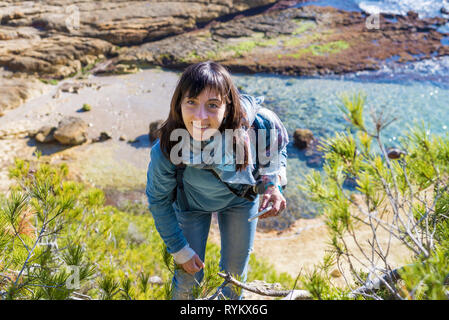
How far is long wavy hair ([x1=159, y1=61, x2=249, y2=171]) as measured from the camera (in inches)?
58.7

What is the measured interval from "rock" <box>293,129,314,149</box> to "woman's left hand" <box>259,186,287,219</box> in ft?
25.7

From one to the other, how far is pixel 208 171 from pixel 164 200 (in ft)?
0.90

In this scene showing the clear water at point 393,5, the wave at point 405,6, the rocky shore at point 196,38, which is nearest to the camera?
the rocky shore at point 196,38

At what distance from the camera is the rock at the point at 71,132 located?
9047mm

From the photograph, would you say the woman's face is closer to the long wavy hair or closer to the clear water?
the long wavy hair

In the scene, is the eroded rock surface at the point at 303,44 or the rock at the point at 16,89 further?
the eroded rock surface at the point at 303,44

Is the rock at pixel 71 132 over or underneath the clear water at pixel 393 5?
underneath

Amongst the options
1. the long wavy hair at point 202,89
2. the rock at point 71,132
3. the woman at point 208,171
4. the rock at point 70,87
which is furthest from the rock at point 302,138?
the rock at point 70,87

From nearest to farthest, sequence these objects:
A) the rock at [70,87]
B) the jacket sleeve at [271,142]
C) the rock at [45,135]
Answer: the jacket sleeve at [271,142] → the rock at [45,135] → the rock at [70,87]

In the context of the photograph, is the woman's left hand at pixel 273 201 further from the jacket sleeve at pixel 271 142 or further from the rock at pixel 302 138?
the rock at pixel 302 138

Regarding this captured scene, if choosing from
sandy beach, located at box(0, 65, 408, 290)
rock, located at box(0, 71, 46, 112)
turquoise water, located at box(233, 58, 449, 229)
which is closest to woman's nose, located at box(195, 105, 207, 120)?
sandy beach, located at box(0, 65, 408, 290)

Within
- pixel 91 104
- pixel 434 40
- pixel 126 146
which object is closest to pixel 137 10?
pixel 91 104

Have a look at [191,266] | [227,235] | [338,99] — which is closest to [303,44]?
[338,99]

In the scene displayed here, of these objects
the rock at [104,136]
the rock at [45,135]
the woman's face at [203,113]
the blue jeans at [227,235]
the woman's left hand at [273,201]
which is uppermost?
the woman's face at [203,113]
